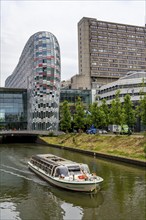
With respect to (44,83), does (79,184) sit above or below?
below

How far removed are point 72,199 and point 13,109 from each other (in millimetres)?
119293

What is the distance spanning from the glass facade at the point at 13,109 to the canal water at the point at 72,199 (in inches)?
4049

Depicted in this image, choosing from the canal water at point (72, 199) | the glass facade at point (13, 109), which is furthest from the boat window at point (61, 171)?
the glass facade at point (13, 109)

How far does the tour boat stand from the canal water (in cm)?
78

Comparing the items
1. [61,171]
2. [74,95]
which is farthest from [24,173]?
[74,95]

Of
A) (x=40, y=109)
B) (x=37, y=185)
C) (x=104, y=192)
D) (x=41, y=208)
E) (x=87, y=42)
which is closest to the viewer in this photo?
(x=41, y=208)

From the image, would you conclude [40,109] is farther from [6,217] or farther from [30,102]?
[6,217]

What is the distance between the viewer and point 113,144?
231 feet

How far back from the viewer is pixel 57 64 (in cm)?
13625

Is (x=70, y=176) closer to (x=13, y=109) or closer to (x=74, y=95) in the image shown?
(x=13, y=109)

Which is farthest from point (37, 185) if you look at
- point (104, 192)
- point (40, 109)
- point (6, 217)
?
point (40, 109)

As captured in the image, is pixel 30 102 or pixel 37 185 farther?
pixel 30 102

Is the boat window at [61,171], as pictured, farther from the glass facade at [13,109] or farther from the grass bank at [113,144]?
the glass facade at [13,109]

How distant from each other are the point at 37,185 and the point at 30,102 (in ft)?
340
